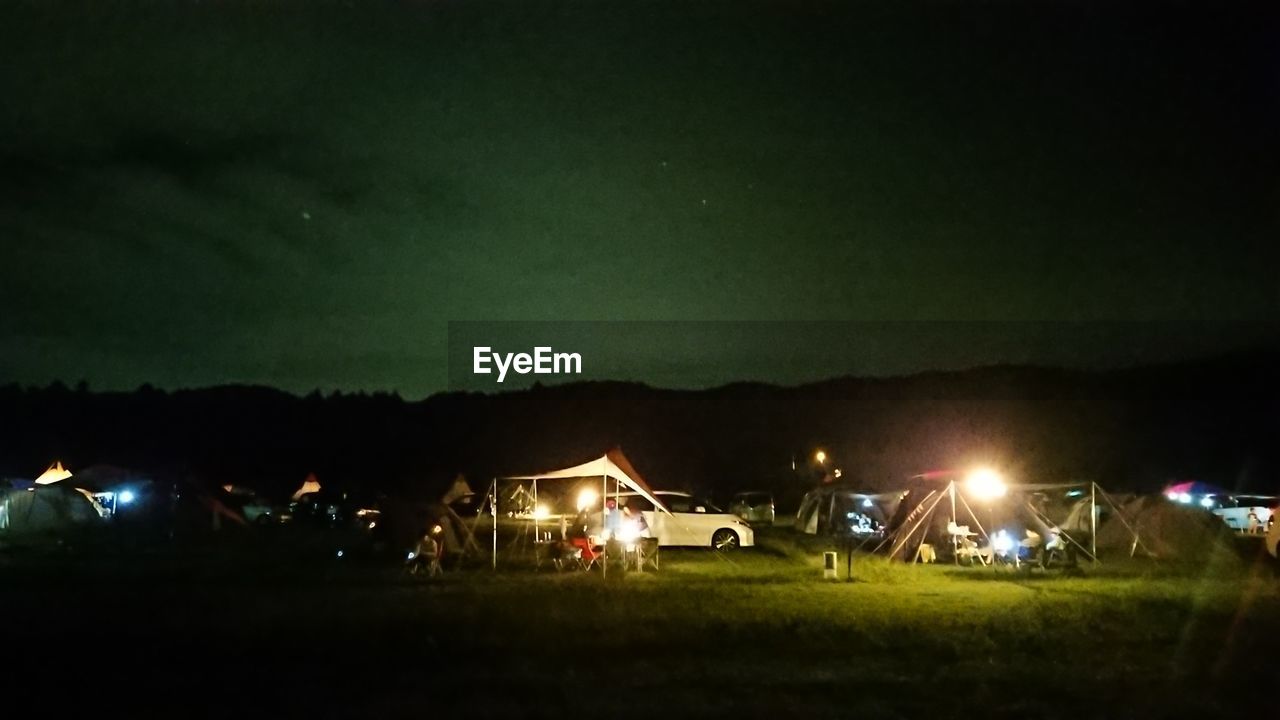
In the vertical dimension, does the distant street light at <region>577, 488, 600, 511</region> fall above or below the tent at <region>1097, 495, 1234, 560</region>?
above

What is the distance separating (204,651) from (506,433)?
93.9 meters

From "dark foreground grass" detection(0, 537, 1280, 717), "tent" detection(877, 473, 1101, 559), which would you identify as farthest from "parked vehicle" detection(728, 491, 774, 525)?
"dark foreground grass" detection(0, 537, 1280, 717)

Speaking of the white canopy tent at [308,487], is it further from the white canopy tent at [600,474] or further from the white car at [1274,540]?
the white car at [1274,540]

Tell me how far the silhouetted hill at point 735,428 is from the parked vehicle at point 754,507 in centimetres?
1270

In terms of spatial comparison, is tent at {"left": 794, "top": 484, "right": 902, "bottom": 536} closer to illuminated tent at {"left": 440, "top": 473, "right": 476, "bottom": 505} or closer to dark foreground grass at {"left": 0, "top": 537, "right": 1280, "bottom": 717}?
illuminated tent at {"left": 440, "top": 473, "right": 476, "bottom": 505}

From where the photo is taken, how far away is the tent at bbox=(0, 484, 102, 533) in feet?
113

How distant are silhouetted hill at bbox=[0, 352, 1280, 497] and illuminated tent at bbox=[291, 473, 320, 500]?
7827 millimetres

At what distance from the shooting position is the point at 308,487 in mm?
53531

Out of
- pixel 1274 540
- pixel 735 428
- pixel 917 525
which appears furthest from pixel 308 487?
pixel 735 428

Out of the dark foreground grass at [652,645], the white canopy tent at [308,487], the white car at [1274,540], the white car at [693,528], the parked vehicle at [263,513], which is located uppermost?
the white canopy tent at [308,487]

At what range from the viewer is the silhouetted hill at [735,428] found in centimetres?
7800

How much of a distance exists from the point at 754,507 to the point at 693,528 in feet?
67.2

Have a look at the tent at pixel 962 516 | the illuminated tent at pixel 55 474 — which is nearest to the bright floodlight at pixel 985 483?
the tent at pixel 962 516

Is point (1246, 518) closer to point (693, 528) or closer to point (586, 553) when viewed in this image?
point (693, 528)
